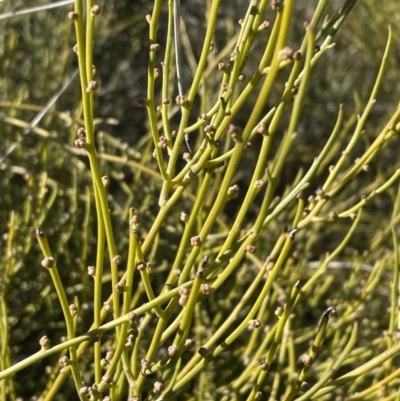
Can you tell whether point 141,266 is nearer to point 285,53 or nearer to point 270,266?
point 270,266

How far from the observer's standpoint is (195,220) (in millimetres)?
744

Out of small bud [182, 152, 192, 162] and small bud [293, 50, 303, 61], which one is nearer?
small bud [293, 50, 303, 61]

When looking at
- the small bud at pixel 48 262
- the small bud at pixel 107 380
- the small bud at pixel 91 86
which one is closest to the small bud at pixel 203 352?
the small bud at pixel 107 380

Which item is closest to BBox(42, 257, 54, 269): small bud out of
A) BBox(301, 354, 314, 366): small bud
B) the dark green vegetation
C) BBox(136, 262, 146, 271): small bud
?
the dark green vegetation

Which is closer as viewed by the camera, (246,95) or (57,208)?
(246,95)

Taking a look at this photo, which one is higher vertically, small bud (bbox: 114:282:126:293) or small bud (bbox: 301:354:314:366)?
small bud (bbox: 114:282:126:293)

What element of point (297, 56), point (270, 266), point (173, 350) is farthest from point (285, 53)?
point (173, 350)

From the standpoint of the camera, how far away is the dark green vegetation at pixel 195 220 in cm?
71

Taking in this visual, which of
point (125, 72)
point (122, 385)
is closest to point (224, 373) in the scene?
point (122, 385)

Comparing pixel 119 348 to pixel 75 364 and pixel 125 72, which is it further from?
pixel 125 72

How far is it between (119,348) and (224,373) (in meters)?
0.68

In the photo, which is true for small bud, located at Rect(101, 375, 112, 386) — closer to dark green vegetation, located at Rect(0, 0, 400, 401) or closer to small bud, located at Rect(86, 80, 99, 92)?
dark green vegetation, located at Rect(0, 0, 400, 401)

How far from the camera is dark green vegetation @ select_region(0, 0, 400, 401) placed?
71 cm

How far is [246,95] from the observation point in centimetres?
66
